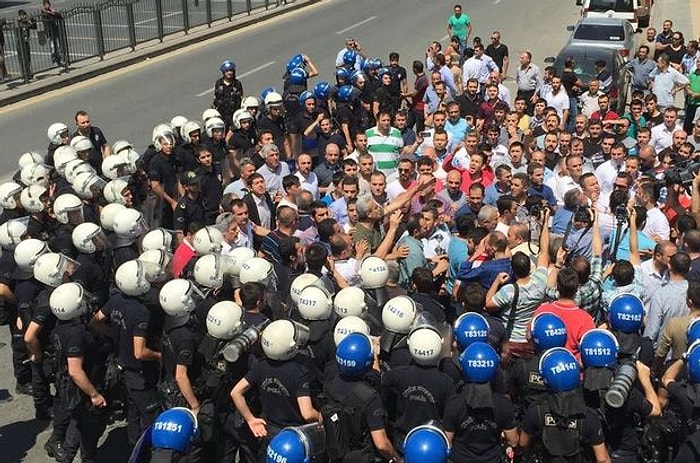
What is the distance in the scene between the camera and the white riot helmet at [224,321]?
6.46m

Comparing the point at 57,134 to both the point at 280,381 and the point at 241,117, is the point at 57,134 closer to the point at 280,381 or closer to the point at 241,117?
the point at 241,117

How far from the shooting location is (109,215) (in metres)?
8.85

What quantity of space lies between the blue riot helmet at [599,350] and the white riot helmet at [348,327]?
149 centimetres

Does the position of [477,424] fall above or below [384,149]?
above

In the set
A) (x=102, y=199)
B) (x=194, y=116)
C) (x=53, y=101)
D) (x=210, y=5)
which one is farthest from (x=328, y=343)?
(x=210, y=5)

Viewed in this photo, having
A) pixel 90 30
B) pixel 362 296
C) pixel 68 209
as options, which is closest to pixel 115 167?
pixel 68 209

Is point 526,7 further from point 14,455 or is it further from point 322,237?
point 14,455

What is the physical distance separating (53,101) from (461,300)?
14.7 meters

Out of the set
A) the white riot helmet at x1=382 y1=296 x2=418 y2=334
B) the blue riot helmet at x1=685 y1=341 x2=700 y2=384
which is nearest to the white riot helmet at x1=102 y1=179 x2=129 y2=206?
the white riot helmet at x1=382 y1=296 x2=418 y2=334

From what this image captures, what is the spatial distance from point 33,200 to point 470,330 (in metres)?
4.87

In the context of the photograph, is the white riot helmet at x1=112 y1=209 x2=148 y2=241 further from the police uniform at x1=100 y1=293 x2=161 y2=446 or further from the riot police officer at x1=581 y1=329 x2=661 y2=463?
the riot police officer at x1=581 y1=329 x2=661 y2=463

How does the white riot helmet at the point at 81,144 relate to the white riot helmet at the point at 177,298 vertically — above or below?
below

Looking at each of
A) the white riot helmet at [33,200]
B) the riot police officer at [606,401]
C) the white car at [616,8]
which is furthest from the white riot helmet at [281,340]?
the white car at [616,8]

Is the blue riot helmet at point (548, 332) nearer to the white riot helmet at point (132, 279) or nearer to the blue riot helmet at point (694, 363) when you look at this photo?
the blue riot helmet at point (694, 363)
